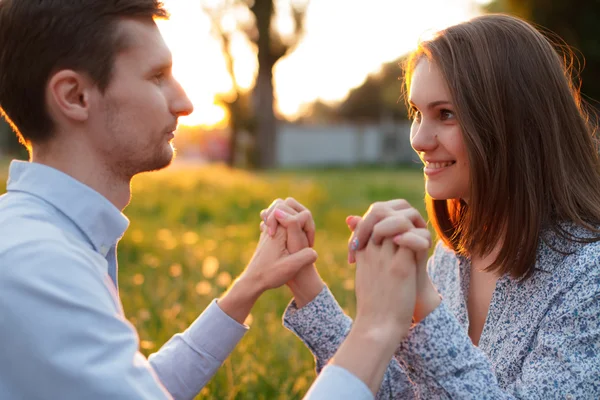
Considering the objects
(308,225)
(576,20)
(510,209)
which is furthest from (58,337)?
Answer: (576,20)

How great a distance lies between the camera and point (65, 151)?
1526mm

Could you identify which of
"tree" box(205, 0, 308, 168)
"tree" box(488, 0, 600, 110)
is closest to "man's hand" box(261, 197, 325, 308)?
"tree" box(488, 0, 600, 110)

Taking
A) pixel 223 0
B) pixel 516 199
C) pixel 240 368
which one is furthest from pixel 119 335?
pixel 223 0

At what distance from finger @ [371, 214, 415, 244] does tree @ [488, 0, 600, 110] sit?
49.8 feet

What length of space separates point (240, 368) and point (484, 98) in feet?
6.20

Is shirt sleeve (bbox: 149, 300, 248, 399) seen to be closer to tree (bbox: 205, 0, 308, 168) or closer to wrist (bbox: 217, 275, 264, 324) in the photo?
wrist (bbox: 217, 275, 264, 324)

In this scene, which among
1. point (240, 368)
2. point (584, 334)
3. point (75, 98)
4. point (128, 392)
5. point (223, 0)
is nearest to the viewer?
point (128, 392)

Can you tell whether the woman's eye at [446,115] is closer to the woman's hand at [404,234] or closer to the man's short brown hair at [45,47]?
the woman's hand at [404,234]

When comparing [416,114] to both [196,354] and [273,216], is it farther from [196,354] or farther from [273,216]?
[196,354]

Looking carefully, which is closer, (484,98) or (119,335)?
(119,335)

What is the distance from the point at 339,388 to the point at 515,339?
2.61ft

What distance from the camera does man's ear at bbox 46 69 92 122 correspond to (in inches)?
58.7

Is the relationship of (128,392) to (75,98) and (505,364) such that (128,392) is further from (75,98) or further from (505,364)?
(505,364)

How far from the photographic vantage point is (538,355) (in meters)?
1.82
